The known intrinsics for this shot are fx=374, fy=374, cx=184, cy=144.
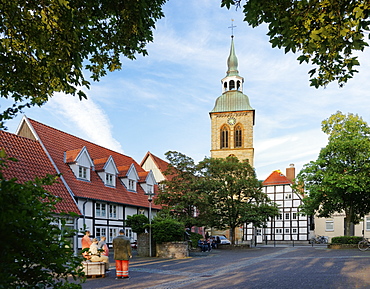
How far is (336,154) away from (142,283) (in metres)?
24.6

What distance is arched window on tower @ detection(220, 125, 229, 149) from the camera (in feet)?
204

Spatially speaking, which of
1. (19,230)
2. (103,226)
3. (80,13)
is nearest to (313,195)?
(103,226)

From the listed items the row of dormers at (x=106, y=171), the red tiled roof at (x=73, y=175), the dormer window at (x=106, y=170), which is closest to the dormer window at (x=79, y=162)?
the row of dormers at (x=106, y=171)

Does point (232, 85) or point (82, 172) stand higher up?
point (232, 85)

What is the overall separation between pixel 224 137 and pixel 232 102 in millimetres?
6082

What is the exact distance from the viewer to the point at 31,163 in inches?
813

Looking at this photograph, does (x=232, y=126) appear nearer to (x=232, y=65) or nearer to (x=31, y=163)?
(x=232, y=65)

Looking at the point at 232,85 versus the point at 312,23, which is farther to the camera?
the point at 232,85

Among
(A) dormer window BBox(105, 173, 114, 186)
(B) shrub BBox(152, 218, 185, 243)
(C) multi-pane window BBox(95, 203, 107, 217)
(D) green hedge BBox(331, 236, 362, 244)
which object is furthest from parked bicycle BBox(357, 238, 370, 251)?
(A) dormer window BBox(105, 173, 114, 186)

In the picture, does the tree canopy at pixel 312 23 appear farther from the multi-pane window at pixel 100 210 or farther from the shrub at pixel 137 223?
the multi-pane window at pixel 100 210

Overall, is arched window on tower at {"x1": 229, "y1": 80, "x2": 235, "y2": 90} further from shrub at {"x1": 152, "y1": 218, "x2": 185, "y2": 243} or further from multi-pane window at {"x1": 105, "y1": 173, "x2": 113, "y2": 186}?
shrub at {"x1": 152, "y1": 218, "x2": 185, "y2": 243}

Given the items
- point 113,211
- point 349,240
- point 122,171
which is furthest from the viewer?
point 122,171

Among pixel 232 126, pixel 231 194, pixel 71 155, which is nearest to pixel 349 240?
pixel 231 194

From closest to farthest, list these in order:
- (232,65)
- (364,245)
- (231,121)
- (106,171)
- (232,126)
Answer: (364,245) < (106,171) < (232,126) < (231,121) < (232,65)
